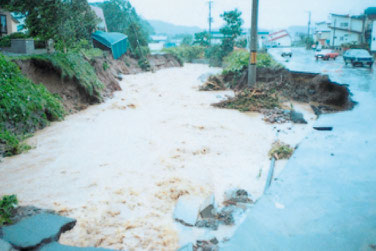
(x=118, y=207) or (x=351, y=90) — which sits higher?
(x=351, y=90)

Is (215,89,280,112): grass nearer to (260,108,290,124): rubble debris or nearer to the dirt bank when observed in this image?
(260,108,290,124): rubble debris

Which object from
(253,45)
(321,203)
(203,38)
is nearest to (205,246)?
(321,203)

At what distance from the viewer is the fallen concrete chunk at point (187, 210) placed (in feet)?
17.0

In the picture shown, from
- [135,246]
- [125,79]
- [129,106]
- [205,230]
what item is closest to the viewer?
[135,246]

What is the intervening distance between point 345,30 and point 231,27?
17645mm

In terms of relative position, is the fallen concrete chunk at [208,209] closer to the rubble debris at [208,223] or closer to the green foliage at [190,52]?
the rubble debris at [208,223]

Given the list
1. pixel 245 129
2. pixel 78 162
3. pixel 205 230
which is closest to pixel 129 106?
pixel 245 129

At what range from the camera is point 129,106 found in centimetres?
1565

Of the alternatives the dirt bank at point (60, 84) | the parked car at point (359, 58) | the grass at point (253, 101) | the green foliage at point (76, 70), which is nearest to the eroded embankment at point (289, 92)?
the grass at point (253, 101)

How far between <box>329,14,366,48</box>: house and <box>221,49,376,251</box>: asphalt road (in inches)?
Result: 1465

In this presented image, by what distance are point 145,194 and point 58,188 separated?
6.24 feet

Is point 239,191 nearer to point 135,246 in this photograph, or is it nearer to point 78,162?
point 135,246

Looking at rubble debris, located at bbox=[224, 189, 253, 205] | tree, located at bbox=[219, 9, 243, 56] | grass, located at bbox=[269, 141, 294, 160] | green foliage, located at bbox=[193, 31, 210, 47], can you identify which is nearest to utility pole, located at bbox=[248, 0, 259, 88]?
grass, located at bbox=[269, 141, 294, 160]

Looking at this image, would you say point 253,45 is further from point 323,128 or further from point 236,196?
point 236,196
